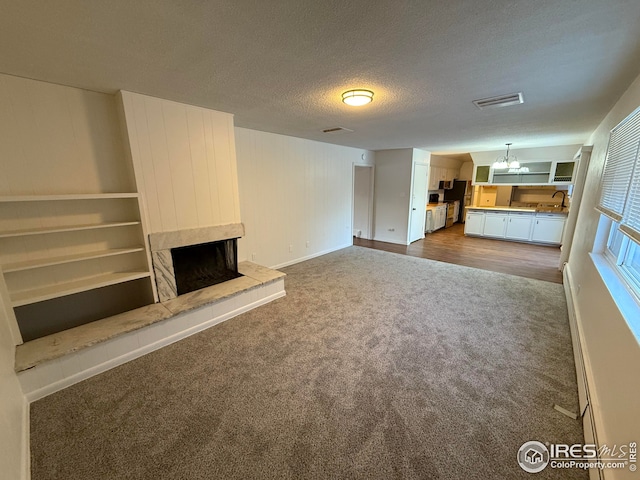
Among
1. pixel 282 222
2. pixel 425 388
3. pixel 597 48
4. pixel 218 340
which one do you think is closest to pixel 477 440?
pixel 425 388

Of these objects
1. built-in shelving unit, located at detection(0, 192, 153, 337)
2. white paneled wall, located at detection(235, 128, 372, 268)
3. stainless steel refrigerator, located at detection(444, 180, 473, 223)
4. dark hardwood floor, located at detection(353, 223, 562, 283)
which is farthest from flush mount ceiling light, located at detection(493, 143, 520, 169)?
built-in shelving unit, located at detection(0, 192, 153, 337)

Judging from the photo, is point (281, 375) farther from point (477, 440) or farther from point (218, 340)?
point (477, 440)

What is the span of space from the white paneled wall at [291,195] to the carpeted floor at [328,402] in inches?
67.6

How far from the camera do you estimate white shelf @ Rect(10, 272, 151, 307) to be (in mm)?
2107

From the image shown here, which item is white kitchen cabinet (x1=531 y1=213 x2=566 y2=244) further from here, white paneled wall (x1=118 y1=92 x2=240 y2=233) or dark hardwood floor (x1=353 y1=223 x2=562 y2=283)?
white paneled wall (x1=118 y1=92 x2=240 y2=233)

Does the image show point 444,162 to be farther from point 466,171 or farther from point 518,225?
point 518,225

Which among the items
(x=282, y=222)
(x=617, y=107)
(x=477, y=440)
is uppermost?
(x=617, y=107)

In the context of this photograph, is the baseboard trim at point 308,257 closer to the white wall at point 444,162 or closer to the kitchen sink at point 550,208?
the white wall at point 444,162

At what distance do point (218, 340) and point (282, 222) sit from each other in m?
2.54

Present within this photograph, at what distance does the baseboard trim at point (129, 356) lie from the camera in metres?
1.93

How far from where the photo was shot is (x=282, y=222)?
4.71m

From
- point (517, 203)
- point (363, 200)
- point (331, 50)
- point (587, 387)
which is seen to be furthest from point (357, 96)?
point (517, 203)

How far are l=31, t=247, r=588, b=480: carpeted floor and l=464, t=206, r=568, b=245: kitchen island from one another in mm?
4442

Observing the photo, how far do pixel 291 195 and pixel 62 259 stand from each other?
326 cm
